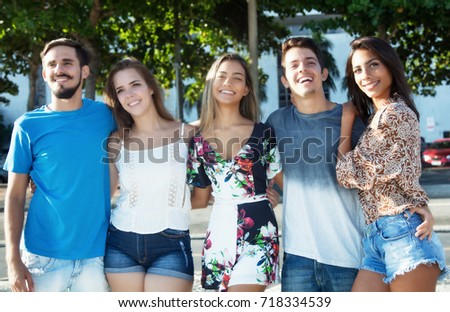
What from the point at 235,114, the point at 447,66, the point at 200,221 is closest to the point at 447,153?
the point at 447,66

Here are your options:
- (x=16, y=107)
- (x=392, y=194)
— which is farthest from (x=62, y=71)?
(x=16, y=107)

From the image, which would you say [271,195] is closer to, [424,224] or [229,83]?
[229,83]

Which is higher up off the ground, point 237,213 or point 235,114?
point 235,114

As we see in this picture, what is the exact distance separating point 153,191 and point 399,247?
1.46 m

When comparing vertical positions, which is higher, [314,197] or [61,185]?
[61,185]

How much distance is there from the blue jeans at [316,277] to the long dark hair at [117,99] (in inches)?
51.9

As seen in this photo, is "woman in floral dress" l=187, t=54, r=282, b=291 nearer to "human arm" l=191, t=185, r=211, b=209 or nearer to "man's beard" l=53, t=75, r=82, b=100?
"human arm" l=191, t=185, r=211, b=209

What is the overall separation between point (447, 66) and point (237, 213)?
62.0 ft

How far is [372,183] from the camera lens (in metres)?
3.05

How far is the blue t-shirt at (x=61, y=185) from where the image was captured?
338cm

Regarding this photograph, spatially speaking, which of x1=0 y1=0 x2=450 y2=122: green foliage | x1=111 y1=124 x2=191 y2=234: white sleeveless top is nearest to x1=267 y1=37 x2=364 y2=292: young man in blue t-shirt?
x1=111 y1=124 x2=191 y2=234: white sleeveless top

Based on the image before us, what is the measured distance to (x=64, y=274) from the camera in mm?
3342
